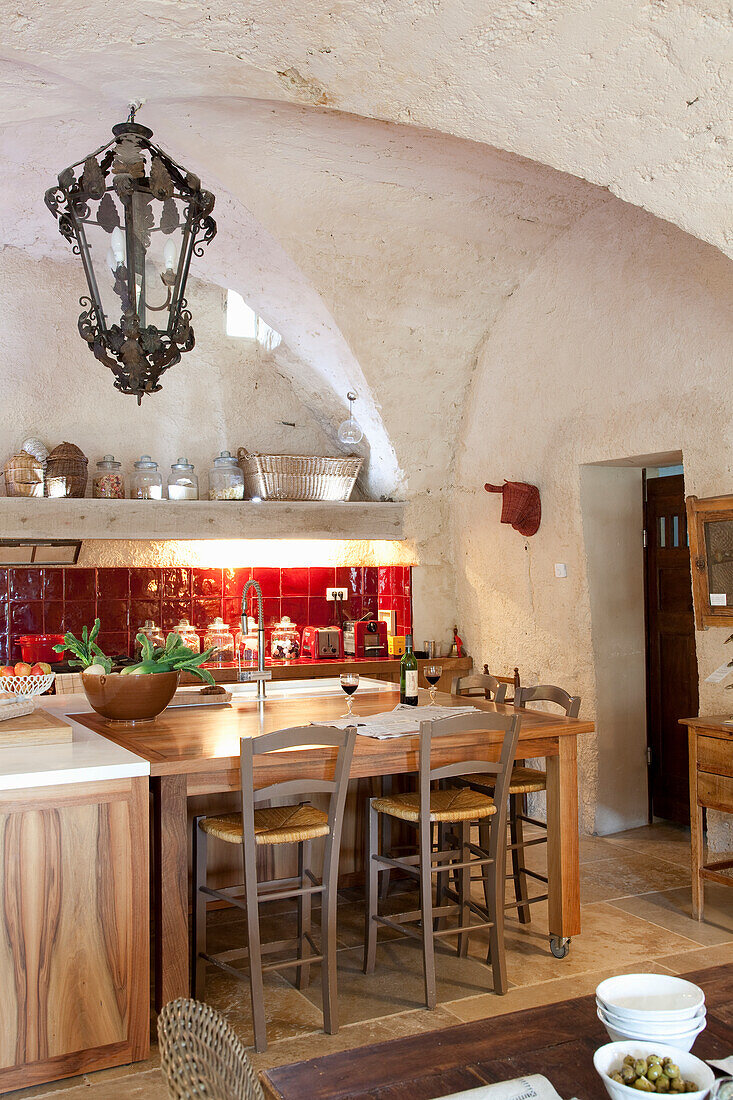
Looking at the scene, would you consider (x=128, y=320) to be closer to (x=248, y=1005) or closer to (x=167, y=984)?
(x=167, y=984)

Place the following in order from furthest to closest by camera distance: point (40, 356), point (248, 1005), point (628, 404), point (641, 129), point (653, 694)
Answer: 1. point (40, 356)
2. point (653, 694)
3. point (628, 404)
4. point (248, 1005)
5. point (641, 129)

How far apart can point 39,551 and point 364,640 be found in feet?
7.64

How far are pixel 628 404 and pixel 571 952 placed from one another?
9.37ft

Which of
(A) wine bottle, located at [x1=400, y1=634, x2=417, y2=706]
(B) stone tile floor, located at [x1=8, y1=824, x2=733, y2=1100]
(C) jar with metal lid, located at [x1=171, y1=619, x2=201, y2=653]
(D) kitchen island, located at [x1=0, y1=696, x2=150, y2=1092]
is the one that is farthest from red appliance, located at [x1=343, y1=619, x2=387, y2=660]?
(D) kitchen island, located at [x1=0, y1=696, x2=150, y2=1092]

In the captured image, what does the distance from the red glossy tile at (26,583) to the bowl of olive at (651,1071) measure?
17.6ft

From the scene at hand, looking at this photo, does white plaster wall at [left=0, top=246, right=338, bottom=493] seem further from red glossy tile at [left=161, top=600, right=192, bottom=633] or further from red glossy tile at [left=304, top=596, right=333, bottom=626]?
red glossy tile at [left=304, top=596, right=333, bottom=626]

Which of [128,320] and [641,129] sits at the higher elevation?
[641,129]

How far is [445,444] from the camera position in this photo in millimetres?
6523

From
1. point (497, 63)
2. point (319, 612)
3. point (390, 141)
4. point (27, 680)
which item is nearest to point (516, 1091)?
point (497, 63)

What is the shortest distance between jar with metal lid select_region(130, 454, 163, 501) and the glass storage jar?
1.26 metres

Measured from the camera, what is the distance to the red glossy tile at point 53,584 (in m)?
6.01

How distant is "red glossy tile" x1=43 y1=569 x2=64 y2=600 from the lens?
601 cm

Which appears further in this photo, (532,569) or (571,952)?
(532,569)

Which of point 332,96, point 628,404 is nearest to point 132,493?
point 628,404
